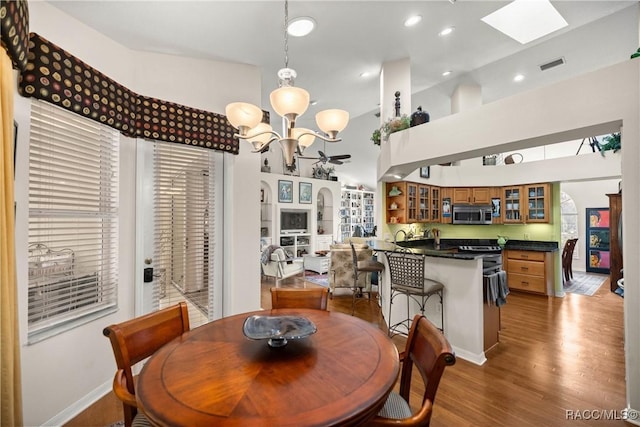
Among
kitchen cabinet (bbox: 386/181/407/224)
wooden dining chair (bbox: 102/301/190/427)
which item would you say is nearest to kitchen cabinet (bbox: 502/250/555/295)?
kitchen cabinet (bbox: 386/181/407/224)

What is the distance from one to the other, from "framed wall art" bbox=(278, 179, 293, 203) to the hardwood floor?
4401 mm

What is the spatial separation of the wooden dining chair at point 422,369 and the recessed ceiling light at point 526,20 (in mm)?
2961

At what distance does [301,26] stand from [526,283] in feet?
17.9

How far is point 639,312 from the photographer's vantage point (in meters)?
1.88

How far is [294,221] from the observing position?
7957mm

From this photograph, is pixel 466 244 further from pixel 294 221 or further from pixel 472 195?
pixel 294 221

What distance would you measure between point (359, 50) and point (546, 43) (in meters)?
2.31

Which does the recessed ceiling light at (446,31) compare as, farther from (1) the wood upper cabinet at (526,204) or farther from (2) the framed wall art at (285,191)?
(2) the framed wall art at (285,191)

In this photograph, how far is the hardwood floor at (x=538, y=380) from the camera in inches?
78.2

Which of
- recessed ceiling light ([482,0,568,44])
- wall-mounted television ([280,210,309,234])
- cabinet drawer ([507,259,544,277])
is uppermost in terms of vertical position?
recessed ceiling light ([482,0,568,44])

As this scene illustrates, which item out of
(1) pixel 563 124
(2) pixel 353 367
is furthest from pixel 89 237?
(1) pixel 563 124

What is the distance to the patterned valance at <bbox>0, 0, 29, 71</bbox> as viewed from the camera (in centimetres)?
134

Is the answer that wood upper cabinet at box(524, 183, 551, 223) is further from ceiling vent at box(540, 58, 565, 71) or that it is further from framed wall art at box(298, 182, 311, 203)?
framed wall art at box(298, 182, 311, 203)

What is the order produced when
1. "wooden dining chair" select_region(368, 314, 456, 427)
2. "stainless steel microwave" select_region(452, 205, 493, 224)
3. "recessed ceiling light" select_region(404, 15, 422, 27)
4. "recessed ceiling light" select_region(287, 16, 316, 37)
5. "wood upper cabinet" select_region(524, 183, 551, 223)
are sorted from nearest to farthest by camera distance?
1. "wooden dining chair" select_region(368, 314, 456, 427)
2. "recessed ceiling light" select_region(287, 16, 316, 37)
3. "recessed ceiling light" select_region(404, 15, 422, 27)
4. "wood upper cabinet" select_region(524, 183, 551, 223)
5. "stainless steel microwave" select_region(452, 205, 493, 224)
